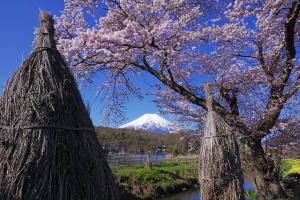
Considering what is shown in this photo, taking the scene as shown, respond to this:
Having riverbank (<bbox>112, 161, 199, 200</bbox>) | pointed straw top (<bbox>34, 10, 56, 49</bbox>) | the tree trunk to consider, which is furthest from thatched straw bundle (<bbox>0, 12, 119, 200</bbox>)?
riverbank (<bbox>112, 161, 199, 200</bbox>)

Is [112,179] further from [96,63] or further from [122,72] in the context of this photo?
[122,72]

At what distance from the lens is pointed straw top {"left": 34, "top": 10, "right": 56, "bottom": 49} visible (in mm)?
3666

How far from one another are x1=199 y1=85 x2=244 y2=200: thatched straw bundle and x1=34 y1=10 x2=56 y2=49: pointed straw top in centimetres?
489

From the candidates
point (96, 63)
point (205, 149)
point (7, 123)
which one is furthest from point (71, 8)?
point (7, 123)

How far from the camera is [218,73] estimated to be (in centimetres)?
1136

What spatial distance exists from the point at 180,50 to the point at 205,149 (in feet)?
11.2

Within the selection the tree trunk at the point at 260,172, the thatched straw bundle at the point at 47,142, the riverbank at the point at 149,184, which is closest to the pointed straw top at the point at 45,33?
the thatched straw bundle at the point at 47,142

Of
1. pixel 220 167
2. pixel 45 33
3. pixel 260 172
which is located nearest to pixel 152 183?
pixel 260 172

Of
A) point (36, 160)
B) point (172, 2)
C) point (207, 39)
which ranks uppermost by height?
point (172, 2)

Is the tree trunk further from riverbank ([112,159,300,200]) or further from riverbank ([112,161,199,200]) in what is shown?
riverbank ([112,161,199,200])

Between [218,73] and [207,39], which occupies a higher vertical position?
[207,39]

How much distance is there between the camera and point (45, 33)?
12.2 ft

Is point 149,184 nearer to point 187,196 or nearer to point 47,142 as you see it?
point 187,196

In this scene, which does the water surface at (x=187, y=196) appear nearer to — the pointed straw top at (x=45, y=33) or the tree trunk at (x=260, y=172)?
the tree trunk at (x=260, y=172)
